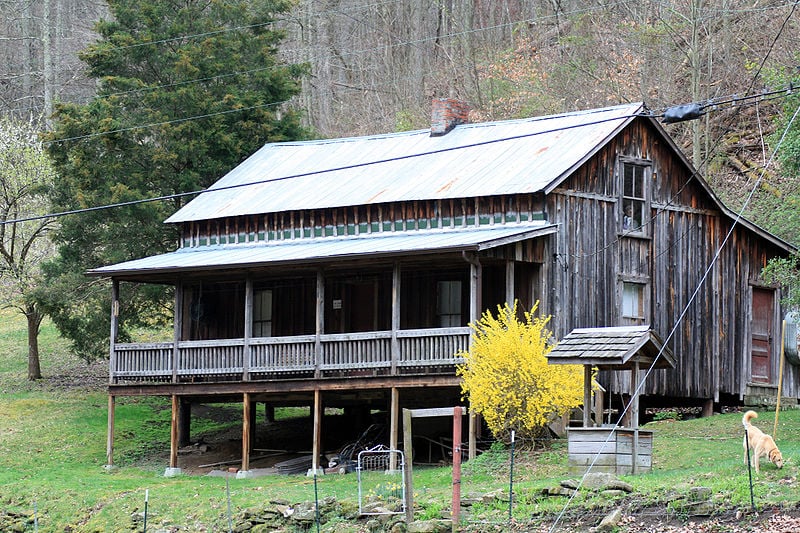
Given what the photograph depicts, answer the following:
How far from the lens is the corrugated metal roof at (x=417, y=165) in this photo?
30.5 metres

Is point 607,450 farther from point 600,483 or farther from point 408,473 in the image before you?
point 408,473

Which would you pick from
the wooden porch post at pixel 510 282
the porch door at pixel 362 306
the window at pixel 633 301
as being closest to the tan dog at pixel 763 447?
the wooden porch post at pixel 510 282

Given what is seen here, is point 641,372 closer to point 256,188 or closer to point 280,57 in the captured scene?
point 256,188

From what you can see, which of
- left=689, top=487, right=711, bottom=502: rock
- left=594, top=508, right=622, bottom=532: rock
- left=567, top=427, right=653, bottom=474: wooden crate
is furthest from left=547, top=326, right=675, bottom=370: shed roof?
left=594, top=508, right=622, bottom=532: rock

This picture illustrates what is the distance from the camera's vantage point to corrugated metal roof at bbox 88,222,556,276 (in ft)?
91.4

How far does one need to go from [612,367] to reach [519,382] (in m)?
2.42

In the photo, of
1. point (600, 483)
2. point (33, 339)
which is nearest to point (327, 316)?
point (33, 339)

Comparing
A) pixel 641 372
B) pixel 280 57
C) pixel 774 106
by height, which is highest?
pixel 280 57

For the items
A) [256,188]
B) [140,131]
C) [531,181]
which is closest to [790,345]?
[531,181]

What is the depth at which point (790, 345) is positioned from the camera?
33719 mm

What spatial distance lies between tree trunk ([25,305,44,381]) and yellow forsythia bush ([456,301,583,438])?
19.1 metres

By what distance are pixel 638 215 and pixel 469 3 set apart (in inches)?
1120

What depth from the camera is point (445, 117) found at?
35375 mm

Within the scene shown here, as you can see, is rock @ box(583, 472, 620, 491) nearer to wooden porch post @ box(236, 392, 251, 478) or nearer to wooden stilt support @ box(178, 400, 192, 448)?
wooden porch post @ box(236, 392, 251, 478)
